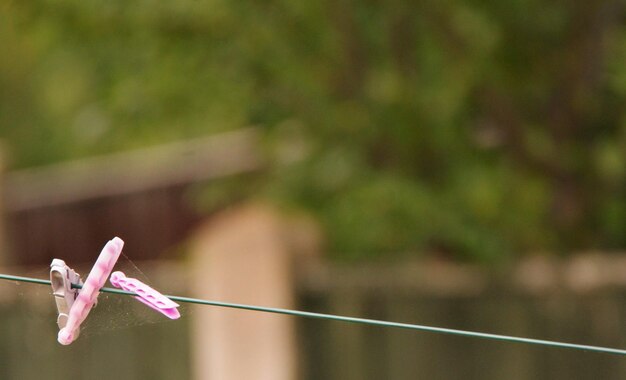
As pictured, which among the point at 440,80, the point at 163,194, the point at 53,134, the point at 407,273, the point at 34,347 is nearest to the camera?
the point at 440,80

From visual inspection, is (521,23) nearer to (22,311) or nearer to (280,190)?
(280,190)

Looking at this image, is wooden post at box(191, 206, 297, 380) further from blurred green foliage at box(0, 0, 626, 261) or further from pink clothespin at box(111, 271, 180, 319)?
pink clothespin at box(111, 271, 180, 319)

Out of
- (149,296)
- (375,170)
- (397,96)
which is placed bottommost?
(149,296)

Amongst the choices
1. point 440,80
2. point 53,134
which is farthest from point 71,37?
point 53,134

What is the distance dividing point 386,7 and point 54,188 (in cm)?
433

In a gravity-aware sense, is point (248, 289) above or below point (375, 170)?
below

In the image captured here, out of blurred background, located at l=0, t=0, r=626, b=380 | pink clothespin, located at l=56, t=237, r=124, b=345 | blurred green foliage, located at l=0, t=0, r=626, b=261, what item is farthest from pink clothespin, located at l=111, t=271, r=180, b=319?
blurred green foliage, located at l=0, t=0, r=626, b=261

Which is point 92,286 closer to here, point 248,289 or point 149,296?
point 149,296

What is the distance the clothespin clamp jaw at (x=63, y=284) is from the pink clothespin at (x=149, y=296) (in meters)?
0.07

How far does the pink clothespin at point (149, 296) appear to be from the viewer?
2.13 meters

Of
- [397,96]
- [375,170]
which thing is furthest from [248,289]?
[397,96]

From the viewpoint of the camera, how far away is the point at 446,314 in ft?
19.7

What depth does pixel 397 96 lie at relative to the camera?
201 inches

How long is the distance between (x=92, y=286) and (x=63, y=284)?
0.06m
